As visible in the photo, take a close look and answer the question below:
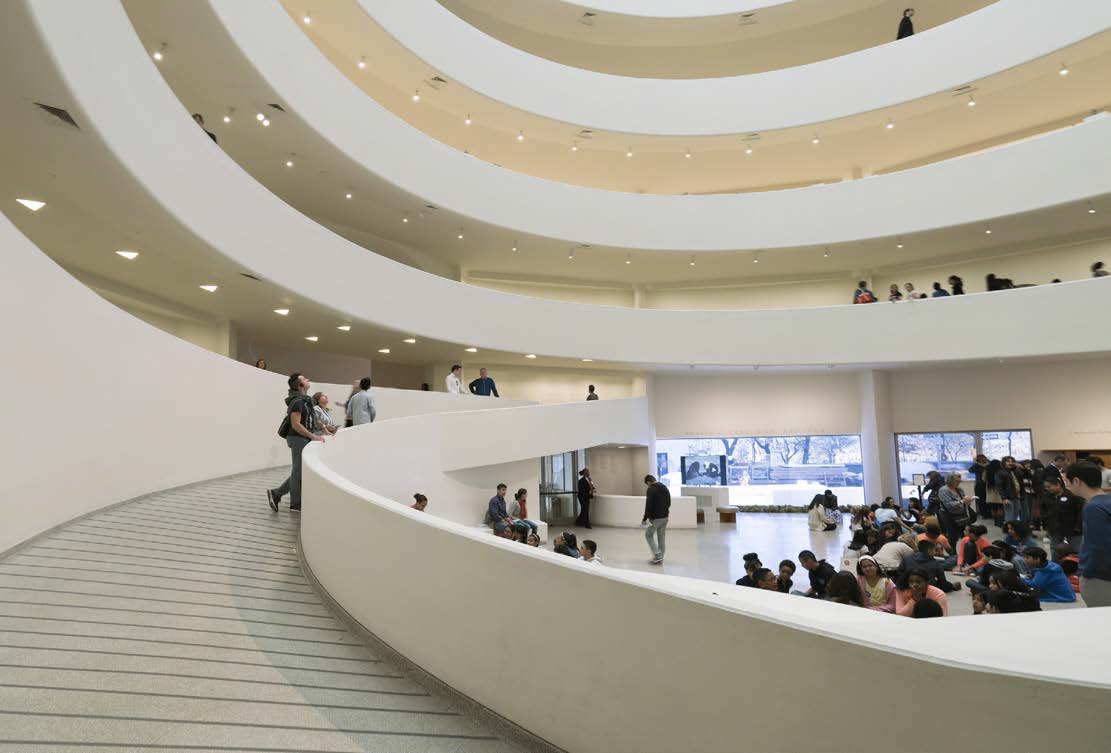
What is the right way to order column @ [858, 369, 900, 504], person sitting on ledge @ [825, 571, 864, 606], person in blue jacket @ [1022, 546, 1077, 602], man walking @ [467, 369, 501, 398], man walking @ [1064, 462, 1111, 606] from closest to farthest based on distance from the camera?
man walking @ [1064, 462, 1111, 606], person sitting on ledge @ [825, 571, 864, 606], person in blue jacket @ [1022, 546, 1077, 602], man walking @ [467, 369, 501, 398], column @ [858, 369, 900, 504]

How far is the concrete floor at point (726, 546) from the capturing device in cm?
1230

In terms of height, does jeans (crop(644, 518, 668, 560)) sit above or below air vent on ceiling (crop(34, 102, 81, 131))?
below

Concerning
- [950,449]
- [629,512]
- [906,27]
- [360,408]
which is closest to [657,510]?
[629,512]

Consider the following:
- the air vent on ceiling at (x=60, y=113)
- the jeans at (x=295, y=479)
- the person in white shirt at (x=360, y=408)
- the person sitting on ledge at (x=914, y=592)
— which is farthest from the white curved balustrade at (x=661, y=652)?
the air vent on ceiling at (x=60, y=113)

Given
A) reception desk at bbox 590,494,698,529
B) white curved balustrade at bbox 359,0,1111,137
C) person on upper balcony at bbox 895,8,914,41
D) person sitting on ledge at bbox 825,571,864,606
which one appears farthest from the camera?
person on upper balcony at bbox 895,8,914,41

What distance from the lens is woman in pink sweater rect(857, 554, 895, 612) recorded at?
7.25 m

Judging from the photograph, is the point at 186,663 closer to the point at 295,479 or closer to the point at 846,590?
the point at 295,479

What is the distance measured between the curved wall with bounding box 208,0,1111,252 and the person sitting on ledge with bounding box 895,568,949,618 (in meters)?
12.1

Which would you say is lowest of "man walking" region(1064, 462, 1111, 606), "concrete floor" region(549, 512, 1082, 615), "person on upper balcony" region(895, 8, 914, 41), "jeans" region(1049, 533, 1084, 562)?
"concrete floor" region(549, 512, 1082, 615)

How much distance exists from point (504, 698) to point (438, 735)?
0.34 metres

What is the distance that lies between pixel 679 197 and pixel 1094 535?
17.5 metres

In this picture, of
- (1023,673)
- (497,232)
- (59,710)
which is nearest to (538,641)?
(1023,673)

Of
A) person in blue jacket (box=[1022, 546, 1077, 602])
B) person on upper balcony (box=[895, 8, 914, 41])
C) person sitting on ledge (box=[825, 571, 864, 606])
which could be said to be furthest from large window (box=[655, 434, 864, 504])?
person sitting on ledge (box=[825, 571, 864, 606])

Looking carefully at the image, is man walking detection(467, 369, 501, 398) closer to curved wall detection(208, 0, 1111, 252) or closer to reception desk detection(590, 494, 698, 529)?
curved wall detection(208, 0, 1111, 252)
